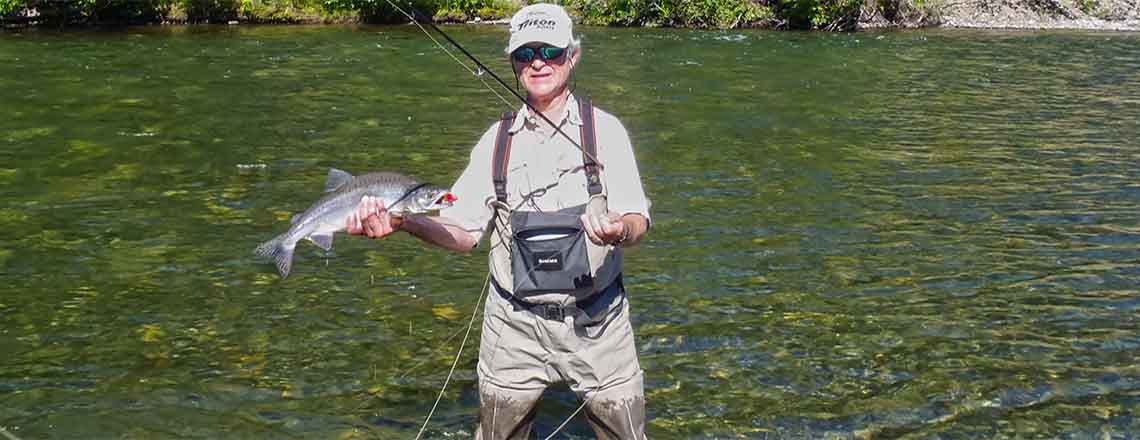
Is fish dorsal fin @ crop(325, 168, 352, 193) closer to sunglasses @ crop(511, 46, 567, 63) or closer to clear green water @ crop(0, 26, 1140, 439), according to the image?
sunglasses @ crop(511, 46, 567, 63)

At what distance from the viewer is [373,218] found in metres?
4.36

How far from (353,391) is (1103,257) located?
6912 mm

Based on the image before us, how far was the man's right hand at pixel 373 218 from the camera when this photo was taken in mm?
4352

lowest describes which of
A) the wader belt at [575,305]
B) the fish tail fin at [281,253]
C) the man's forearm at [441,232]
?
the wader belt at [575,305]

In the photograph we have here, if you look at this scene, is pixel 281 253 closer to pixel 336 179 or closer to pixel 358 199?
pixel 336 179

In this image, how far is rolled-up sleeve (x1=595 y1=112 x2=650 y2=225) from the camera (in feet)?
14.7

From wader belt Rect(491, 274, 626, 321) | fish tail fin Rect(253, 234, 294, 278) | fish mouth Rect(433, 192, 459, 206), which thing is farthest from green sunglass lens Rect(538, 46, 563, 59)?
fish tail fin Rect(253, 234, 294, 278)

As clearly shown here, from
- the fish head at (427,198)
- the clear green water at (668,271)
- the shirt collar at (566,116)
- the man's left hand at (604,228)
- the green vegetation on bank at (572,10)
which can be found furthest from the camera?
the green vegetation on bank at (572,10)

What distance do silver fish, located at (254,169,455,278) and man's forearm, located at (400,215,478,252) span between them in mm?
79

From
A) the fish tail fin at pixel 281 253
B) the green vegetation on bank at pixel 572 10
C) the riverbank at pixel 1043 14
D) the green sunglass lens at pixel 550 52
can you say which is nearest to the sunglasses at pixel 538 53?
the green sunglass lens at pixel 550 52

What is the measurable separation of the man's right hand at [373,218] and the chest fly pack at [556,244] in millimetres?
502

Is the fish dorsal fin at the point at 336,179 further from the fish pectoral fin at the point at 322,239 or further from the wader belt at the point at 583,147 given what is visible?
the wader belt at the point at 583,147

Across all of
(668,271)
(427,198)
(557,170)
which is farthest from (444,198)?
(668,271)

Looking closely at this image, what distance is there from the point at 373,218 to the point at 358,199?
23cm
